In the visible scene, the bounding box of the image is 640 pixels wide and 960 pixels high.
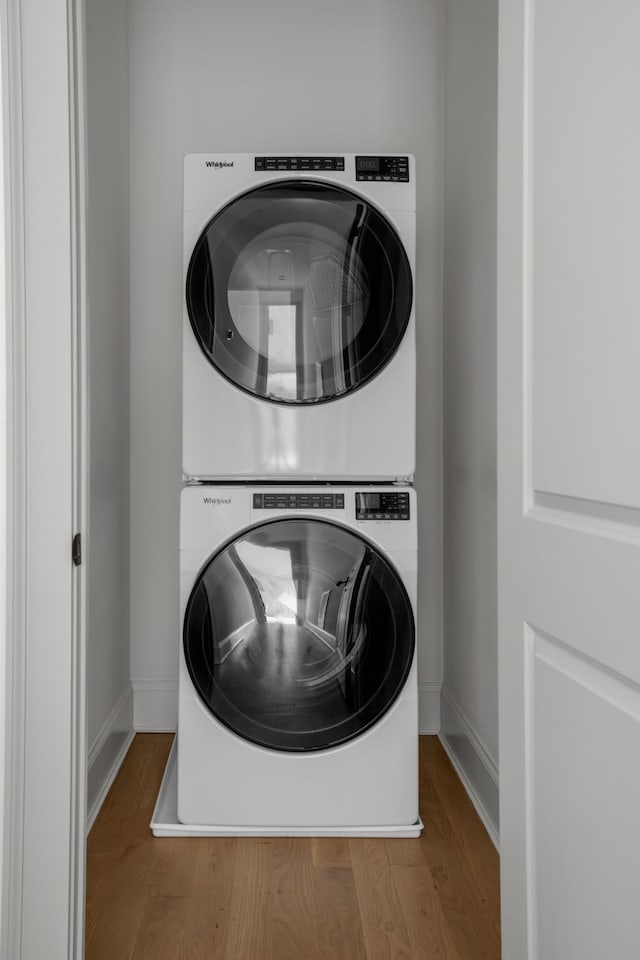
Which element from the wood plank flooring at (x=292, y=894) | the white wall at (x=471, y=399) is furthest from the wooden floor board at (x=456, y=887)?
the white wall at (x=471, y=399)

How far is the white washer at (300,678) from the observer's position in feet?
5.99

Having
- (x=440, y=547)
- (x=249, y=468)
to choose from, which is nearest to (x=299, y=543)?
(x=249, y=468)

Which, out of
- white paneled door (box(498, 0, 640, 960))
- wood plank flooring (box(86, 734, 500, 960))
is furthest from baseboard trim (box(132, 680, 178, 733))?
white paneled door (box(498, 0, 640, 960))

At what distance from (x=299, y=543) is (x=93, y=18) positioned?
1.55 meters

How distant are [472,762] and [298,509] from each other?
0.88 metres

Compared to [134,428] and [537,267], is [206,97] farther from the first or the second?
[537,267]

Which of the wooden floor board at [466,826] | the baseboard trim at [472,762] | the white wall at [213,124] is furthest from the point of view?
the white wall at [213,124]

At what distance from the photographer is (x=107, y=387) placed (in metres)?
2.15

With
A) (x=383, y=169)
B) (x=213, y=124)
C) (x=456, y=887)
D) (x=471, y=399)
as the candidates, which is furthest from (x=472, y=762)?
(x=213, y=124)

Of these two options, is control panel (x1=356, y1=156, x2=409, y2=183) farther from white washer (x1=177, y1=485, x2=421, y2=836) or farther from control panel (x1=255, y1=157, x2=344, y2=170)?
white washer (x1=177, y1=485, x2=421, y2=836)

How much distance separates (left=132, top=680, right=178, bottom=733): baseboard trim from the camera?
245cm

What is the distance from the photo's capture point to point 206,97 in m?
2.41

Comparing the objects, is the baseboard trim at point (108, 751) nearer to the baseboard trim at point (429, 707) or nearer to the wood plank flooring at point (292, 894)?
the wood plank flooring at point (292, 894)

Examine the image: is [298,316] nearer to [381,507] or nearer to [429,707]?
[381,507]
